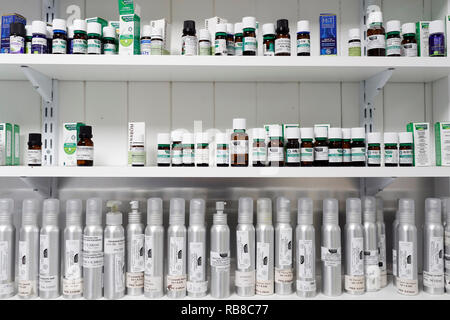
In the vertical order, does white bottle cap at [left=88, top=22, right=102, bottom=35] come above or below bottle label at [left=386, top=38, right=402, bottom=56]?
above

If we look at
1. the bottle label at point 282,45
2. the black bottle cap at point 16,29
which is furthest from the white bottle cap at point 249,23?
the black bottle cap at point 16,29

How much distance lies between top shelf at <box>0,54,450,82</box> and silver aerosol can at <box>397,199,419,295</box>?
38 cm

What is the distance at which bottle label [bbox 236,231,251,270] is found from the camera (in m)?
1.08

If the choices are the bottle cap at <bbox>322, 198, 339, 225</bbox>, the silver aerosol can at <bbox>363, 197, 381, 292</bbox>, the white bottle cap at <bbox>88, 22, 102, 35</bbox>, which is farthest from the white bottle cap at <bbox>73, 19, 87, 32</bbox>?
the silver aerosol can at <bbox>363, 197, 381, 292</bbox>

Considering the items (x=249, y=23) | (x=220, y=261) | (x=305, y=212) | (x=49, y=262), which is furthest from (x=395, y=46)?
(x=49, y=262)

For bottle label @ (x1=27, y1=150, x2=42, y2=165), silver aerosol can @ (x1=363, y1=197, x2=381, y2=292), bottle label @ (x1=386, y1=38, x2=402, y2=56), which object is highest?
bottle label @ (x1=386, y1=38, x2=402, y2=56)

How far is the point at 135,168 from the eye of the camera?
3.42ft

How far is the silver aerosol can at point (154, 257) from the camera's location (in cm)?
107

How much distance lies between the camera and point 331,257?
1072 mm

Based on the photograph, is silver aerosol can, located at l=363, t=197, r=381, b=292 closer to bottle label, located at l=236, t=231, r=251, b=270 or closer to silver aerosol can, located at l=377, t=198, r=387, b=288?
silver aerosol can, located at l=377, t=198, r=387, b=288

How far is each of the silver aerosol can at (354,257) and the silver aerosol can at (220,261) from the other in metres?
0.33

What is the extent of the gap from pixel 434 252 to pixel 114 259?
2.83ft

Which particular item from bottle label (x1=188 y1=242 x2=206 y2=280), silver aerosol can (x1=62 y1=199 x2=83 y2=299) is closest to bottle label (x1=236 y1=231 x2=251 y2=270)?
bottle label (x1=188 y1=242 x2=206 y2=280)
